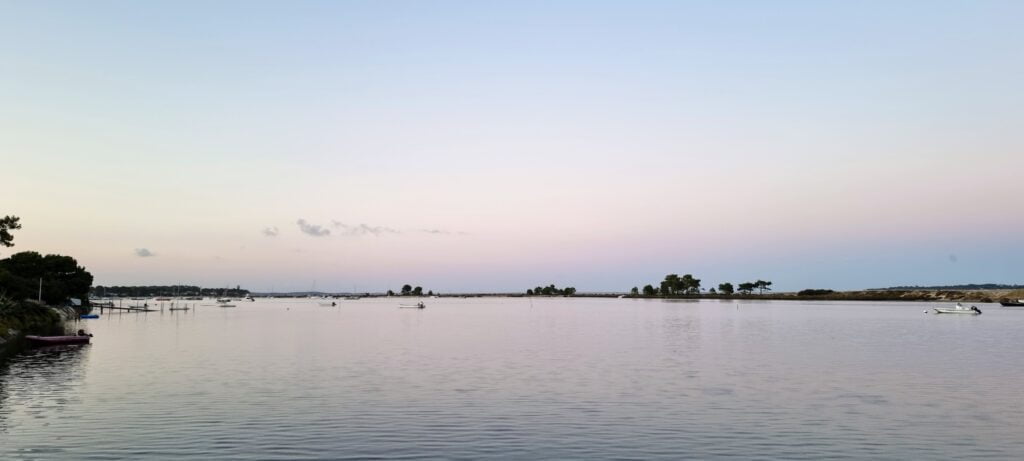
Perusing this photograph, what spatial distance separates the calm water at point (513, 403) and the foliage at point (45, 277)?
199ft

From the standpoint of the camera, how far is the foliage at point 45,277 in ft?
392

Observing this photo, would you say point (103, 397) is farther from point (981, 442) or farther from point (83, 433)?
point (981, 442)

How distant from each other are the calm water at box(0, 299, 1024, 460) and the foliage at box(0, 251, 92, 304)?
60.7 meters

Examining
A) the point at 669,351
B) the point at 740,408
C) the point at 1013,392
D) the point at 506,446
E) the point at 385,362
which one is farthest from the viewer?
the point at 669,351

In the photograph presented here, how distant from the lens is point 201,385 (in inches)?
1817

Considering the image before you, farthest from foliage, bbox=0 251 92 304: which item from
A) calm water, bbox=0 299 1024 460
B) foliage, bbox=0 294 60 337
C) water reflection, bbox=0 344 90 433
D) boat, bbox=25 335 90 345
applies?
calm water, bbox=0 299 1024 460

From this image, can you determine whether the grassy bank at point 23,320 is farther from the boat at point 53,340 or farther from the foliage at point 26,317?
the boat at point 53,340

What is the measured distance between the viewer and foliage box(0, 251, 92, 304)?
119562 mm

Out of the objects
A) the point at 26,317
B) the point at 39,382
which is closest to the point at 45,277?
the point at 26,317

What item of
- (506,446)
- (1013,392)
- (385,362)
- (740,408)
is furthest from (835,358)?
(506,446)

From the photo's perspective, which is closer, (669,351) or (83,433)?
(83,433)

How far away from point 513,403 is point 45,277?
510 feet

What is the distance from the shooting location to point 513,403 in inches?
1542

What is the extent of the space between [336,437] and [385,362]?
3326 cm
